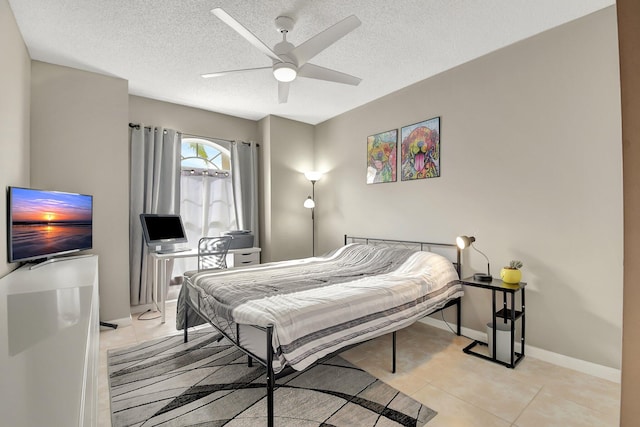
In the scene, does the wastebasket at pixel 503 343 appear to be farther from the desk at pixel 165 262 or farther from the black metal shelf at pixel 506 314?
the desk at pixel 165 262

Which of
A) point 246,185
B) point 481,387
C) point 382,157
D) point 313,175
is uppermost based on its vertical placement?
point 382,157

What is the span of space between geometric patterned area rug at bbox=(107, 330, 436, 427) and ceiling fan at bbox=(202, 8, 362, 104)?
2.17 m

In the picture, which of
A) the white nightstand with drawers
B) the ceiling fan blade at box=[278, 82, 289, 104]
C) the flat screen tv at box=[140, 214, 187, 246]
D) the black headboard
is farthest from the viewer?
the white nightstand with drawers

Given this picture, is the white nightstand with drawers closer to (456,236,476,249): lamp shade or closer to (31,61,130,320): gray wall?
(31,61,130,320): gray wall

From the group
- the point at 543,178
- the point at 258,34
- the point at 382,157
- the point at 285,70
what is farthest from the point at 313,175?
the point at 543,178

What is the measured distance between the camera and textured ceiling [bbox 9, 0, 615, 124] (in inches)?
84.4

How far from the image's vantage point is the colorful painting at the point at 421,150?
3.21m

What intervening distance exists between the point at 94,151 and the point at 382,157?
325 centimetres

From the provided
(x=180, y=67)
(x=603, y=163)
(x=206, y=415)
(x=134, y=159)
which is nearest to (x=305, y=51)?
(x=180, y=67)

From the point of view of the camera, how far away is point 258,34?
249 centimetres

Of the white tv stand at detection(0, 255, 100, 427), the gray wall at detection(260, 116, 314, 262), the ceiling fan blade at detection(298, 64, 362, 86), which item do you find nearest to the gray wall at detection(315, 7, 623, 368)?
the ceiling fan blade at detection(298, 64, 362, 86)

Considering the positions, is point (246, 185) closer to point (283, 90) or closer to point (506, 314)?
point (283, 90)

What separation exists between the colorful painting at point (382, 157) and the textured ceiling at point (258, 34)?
613mm

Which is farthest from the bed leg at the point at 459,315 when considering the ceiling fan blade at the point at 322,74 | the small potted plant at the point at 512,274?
the ceiling fan blade at the point at 322,74
